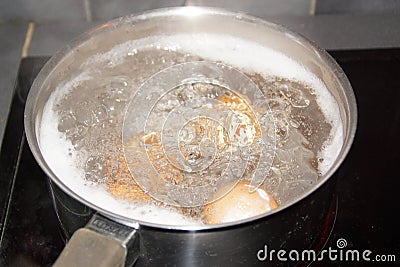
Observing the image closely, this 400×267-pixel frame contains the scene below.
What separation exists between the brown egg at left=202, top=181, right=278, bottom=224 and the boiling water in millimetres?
15

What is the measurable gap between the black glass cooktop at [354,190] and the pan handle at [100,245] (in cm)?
18

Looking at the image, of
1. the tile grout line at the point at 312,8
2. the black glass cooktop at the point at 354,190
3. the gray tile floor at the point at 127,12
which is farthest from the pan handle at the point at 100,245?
the tile grout line at the point at 312,8

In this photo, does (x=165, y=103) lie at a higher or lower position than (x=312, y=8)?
lower

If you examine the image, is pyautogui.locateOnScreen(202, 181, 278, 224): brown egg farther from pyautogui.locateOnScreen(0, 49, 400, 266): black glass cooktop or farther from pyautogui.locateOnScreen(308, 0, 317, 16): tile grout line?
pyautogui.locateOnScreen(308, 0, 317, 16): tile grout line

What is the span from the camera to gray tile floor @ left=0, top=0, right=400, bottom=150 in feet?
3.81

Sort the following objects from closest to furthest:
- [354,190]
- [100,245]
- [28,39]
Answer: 1. [100,245]
2. [354,190]
3. [28,39]

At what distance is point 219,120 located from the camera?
0.89m

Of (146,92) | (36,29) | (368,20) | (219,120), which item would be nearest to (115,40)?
(146,92)

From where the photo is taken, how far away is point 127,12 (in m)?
1.22

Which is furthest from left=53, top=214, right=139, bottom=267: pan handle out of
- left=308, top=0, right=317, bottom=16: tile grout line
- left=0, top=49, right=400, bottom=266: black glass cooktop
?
left=308, top=0, right=317, bottom=16: tile grout line

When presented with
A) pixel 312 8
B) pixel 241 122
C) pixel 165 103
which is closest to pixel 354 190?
pixel 241 122

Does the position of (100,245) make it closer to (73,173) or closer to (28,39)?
(73,173)

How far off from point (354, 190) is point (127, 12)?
614 mm

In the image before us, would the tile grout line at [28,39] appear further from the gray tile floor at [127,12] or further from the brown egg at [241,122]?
the brown egg at [241,122]
